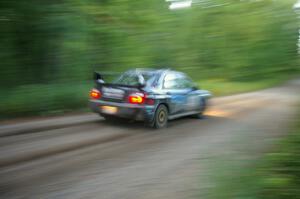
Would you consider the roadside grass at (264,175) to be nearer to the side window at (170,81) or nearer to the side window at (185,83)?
the side window at (170,81)

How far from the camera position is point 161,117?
36.8ft

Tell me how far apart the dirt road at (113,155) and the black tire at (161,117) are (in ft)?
0.84


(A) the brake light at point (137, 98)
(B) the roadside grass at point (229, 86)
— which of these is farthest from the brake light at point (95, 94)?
(B) the roadside grass at point (229, 86)

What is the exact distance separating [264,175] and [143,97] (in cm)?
643

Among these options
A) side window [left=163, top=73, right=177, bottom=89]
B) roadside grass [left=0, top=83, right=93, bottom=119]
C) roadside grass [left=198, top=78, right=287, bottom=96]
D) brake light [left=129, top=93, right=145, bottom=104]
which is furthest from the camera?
roadside grass [left=198, top=78, right=287, bottom=96]

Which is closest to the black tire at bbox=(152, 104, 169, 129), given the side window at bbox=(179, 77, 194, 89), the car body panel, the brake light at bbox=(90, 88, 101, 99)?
the car body panel

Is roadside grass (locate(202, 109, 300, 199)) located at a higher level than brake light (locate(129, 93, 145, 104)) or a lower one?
lower

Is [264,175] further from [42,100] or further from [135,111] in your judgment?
[42,100]

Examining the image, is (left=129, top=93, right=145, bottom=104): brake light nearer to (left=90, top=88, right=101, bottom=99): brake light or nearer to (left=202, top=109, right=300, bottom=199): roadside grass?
(left=90, top=88, right=101, bottom=99): brake light

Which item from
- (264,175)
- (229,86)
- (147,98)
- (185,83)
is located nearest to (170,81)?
(185,83)

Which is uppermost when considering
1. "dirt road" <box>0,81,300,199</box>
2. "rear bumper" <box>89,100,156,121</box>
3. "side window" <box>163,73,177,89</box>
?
"side window" <box>163,73,177,89</box>

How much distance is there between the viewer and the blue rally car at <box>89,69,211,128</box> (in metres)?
10.5

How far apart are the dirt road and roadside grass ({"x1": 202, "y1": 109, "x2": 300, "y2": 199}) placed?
496 mm

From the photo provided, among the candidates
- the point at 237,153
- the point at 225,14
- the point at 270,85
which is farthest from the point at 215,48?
the point at 237,153
